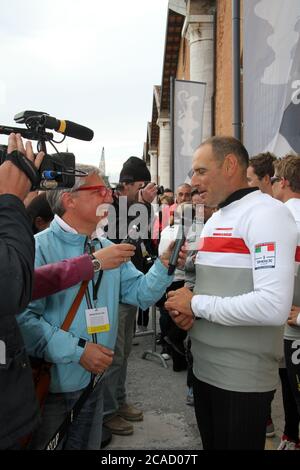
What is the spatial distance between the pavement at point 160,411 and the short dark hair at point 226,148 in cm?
226

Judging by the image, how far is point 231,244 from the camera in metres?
1.82

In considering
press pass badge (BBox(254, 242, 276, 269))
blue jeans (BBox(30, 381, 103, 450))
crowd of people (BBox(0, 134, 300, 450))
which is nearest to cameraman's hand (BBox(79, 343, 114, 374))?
crowd of people (BBox(0, 134, 300, 450))

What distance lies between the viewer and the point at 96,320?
76.0 inches

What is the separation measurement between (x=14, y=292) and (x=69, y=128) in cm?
79

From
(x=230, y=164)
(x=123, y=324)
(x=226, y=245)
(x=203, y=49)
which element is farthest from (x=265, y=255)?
(x=203, y=49)

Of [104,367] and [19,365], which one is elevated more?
[19,365]

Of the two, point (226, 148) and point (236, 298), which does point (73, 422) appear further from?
point (226, 148)

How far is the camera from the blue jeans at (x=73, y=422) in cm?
185

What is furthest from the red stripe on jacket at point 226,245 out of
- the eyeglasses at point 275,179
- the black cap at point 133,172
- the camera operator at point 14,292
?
the black cap at point 133,172

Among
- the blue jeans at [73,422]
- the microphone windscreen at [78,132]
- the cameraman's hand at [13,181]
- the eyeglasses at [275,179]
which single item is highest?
the microphone windscreen at [78,132]

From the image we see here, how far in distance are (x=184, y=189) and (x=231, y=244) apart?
3.69 meters

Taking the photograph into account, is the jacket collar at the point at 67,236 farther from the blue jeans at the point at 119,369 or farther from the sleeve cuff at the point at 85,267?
the blue jeans at the point at 119,369
